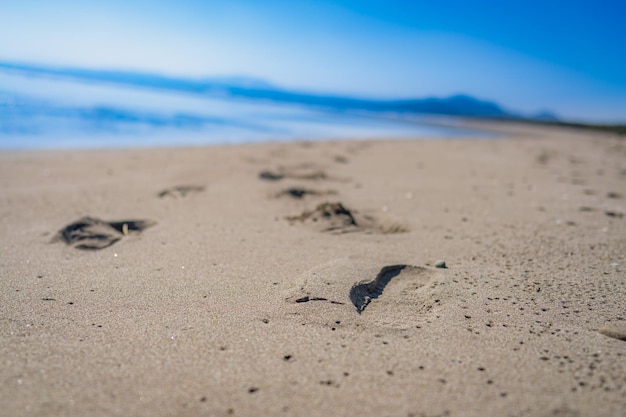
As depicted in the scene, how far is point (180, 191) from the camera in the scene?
12.2 feet

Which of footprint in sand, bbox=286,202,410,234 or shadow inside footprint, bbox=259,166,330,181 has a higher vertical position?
shadow inside footprint, bbox=259,166,330,181

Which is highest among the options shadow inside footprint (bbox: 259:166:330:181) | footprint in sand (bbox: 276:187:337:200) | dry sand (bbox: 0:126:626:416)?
shadow inside footprint (bbox: 259:166:330:181)

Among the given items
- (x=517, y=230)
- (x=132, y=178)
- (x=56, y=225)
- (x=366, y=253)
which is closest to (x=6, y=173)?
(x=132, y=178)

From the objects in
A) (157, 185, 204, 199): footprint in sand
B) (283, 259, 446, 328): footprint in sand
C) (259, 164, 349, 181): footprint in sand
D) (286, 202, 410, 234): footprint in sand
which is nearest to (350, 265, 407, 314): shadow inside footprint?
(283, 259, 446, 328): footprint in sand

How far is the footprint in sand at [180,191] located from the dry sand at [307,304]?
2.3 inches

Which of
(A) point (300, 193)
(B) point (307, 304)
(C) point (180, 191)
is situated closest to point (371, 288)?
(B) point (307, 304)

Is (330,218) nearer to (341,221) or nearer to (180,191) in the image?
(341,221)

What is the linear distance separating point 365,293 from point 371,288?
61mm

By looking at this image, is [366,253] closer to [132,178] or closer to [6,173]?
[132,178]

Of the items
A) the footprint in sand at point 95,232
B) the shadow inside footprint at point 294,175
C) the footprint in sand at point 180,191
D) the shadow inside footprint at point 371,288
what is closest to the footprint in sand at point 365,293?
the shadow inside footprint at point 371,288

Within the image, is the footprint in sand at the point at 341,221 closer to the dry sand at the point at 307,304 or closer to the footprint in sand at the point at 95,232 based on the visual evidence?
the dry sand at the point at 307,304

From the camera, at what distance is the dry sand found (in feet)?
3.99

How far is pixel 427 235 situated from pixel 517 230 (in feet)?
2.01

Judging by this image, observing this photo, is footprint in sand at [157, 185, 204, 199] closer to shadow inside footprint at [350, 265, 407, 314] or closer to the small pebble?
shadow inside footprint at [350, 265, 407, 314]
